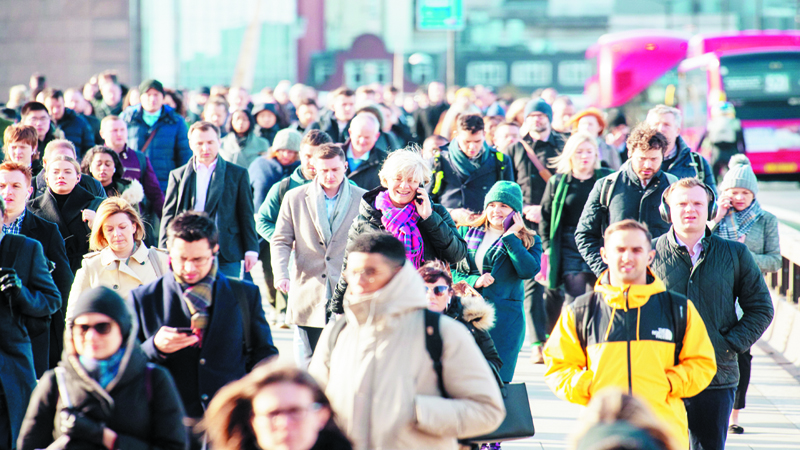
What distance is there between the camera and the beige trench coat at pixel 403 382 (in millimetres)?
3342

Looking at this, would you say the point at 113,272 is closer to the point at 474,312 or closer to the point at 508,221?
the point at 474,312

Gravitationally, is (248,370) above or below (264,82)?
below

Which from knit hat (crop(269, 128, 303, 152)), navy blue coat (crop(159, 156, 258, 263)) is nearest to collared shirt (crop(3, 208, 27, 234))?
navy blue coat (crop(159, 156, 258, 263))

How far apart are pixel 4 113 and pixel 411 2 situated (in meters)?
59.7

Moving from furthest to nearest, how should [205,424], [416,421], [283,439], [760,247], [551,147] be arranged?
[551,147] < [760,247] < [416,421] < [205,424] < [283,439]

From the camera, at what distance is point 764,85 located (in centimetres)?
2106

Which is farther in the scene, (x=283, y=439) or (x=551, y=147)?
(x=551, y=147)

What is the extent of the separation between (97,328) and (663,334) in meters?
2.30

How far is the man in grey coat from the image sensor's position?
646 cm

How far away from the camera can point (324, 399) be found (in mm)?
2922

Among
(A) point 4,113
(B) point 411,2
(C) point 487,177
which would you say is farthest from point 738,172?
(B) point 411,2

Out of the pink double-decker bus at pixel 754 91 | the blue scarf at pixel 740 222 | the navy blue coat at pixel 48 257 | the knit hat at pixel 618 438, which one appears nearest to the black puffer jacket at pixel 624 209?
the blue scarf at pixel 740 222

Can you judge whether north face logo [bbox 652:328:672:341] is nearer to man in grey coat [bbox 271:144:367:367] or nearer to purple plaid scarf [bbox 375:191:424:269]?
purple plaid scarf [bbox 375:191:424:269]

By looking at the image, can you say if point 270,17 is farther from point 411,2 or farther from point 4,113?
point 4,113
